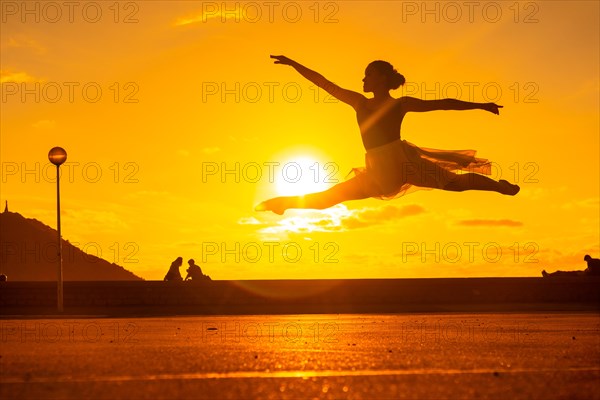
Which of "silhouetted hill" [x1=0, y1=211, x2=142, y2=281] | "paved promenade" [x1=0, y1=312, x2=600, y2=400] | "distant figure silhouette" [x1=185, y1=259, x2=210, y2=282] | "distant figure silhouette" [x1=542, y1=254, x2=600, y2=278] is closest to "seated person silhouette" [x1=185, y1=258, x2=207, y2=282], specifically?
"distant figure silhouette" [x1=185, y1=259, x2=210, y2=282]

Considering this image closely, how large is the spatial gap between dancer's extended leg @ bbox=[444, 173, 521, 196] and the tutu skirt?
6cm

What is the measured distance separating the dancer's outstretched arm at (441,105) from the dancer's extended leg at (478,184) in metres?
0.97

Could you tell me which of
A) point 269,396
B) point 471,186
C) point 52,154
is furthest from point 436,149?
point 52,154

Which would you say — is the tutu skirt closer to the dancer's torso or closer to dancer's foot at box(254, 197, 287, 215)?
the dancer's torso

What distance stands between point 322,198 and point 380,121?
1.16 m

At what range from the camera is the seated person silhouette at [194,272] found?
37062 millimetres

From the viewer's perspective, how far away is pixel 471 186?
12797 millimetres

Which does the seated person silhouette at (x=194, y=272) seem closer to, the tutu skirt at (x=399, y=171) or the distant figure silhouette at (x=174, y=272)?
the distant figure silhouette at (x=174, y=272)

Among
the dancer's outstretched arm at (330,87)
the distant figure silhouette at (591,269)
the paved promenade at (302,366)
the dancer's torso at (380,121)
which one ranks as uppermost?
the dancer's outstretched arm at (330,87)

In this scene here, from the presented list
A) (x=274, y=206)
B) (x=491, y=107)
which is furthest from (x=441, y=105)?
(x=274, y=206)

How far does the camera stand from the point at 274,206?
13086 mm

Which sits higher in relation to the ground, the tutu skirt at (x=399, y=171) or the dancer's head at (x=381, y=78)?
the dancer's head at (x=381, y=78)

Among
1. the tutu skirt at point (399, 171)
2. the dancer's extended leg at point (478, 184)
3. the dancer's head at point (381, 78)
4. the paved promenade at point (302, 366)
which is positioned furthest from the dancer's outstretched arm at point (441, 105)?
the paved promenade at point (302, 366)

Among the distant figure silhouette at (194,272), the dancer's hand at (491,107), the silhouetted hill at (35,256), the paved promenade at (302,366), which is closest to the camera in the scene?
the paved promenade at (302,366)
